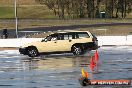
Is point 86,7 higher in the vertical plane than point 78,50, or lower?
lower

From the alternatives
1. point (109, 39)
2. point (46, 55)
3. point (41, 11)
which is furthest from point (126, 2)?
point (46, 55)

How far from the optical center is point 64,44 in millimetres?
30812

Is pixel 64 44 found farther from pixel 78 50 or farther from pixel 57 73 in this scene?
pixel 57 73

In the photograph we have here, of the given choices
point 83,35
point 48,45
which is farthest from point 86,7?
point 48,45

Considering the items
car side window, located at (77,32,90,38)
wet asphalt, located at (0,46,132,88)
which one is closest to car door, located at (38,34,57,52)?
car side window, located at (77,32,90,38)

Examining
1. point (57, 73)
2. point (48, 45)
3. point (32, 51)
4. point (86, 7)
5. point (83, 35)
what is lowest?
point (86, 7)

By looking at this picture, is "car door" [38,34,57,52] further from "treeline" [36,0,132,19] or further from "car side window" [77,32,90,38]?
"treeline" [36,0,132,19]

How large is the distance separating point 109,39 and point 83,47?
8602 millimetres

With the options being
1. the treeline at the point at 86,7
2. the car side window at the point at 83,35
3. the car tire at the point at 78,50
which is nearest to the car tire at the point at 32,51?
the car tire at the point at 78,50

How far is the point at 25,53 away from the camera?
31.1m

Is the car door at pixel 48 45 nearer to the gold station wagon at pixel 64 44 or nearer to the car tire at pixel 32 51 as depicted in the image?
the gold station wagon at pixel 64 44

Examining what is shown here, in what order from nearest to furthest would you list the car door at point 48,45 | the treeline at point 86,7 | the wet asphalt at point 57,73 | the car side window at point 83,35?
the wet asphalt at point 57,73 → the car door at point 48,45 → the car side window at point 83,35 → the treeline at point 86,7

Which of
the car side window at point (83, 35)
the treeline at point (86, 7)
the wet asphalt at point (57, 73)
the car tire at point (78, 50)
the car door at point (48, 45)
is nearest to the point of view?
the wet asphalt at point (57, 73)

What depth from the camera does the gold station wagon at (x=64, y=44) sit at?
1207 inches
